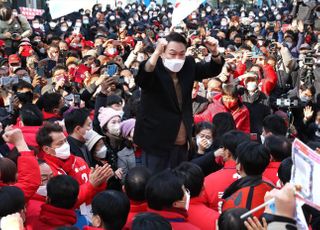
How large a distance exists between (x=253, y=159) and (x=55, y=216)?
121 centimetres

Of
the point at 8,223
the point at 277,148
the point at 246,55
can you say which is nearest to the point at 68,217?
the point at 8,223

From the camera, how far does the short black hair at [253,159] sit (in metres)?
3.80

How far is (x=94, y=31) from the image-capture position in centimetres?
1788

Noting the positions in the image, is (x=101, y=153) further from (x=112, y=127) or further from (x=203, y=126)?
(x=203, y=126)

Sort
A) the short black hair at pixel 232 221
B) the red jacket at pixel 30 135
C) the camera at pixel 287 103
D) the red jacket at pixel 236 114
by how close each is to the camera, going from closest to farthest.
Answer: the short black hair at pixel 232 221 → the red jacket at pixel 30 135 → the red jacket at pixel 236 114 → the camera at pixel 287 103

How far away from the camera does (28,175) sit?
370 cm

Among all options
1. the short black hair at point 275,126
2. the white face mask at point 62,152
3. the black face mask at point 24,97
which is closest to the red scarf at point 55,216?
the white face mask at point 62,152

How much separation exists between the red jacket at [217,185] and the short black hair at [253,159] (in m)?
0.25

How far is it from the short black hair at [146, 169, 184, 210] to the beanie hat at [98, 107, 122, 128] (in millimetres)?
2187

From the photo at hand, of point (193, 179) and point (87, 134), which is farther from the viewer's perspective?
point (87, 134)

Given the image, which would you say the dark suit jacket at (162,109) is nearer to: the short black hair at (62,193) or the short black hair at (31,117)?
the short black hair at (31,117)

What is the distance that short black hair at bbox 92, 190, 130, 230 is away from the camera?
3248mm

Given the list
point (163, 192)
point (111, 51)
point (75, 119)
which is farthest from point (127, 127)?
point (111, 51)

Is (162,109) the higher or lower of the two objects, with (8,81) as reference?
higher
